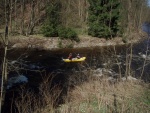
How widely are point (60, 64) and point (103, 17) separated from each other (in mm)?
13602

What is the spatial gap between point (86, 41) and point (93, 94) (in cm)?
2207

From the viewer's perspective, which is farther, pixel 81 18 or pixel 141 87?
pixel 81 18

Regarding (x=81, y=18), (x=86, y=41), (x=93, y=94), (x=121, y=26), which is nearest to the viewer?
(x=93, y=94)

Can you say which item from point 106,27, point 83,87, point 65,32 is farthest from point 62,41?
point 83,87

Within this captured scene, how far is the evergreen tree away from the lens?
116 feet

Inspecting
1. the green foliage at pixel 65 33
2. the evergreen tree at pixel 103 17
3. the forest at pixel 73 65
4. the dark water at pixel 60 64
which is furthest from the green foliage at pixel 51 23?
the evergreen tree at pixel 103 17

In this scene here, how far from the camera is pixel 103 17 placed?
3541 cm

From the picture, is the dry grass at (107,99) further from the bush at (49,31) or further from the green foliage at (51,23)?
the green foliage at (51,23)

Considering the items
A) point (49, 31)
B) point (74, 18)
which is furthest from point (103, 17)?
point (49, 31)

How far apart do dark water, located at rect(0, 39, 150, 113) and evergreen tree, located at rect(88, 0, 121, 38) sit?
11.0 ft

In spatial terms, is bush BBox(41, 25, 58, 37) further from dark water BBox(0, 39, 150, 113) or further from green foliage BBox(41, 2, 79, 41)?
dark water BBox(0, 39, 150, 113)

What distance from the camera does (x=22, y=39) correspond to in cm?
3123

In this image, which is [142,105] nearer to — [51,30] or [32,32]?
[51,30]

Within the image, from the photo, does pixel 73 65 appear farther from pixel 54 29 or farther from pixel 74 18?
pixel 74 18
